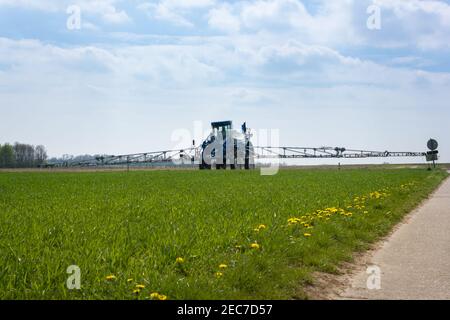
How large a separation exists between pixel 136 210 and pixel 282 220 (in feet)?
14.3

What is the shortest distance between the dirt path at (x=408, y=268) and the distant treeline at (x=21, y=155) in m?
168

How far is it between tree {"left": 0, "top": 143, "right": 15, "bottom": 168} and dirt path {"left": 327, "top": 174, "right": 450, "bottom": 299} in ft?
559

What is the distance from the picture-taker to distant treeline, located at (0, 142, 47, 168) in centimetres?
17134

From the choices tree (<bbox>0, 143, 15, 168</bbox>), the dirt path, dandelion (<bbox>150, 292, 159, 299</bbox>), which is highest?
tree (<bbox>0, 143, 15, 168</bbox>)

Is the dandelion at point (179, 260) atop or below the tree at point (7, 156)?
below

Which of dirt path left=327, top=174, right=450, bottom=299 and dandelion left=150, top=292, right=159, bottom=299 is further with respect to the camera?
dirt path left=327, top=174, right=450, bottom=299

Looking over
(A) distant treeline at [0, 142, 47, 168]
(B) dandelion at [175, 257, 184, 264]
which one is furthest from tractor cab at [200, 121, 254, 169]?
(B) dandelion at [175, 257, 184, 264]

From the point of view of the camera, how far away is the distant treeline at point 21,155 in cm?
17134

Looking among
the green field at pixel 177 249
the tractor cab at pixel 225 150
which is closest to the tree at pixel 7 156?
the tractor cab at pixel 225 150

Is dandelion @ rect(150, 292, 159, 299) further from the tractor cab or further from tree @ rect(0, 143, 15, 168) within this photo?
tree @ rect(0, 143, 15, 168)

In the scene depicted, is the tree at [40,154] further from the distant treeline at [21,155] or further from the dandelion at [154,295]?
the dandelion at [154,295]

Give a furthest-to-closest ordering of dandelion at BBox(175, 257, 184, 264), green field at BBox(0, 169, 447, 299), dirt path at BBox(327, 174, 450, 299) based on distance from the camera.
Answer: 1. dandelion at BBox(175, 257, 184, 264)
2. dirt path at BBox(327, 174, 450, 299)
3. green field at BBox(0, 169, 447, 299)

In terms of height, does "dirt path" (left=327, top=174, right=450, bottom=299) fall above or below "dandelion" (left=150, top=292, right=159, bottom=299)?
below
